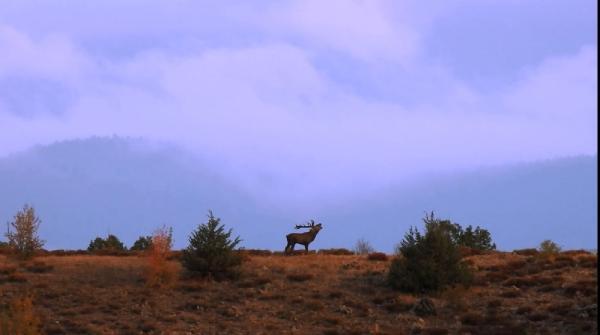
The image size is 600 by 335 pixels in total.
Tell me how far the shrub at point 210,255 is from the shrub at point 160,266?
795mm

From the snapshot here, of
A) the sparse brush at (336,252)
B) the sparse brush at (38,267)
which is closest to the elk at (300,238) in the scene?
the sparse brush at (336,252)

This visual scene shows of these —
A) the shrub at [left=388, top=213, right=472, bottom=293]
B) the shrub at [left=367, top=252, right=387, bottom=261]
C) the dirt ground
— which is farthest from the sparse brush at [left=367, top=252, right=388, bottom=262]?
the shrub at [left=388, top=213, right=472, bottom=293]

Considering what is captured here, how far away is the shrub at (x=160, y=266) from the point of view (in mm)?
29594

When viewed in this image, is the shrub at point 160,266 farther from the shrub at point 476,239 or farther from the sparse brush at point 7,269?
the shrub at point 476,239

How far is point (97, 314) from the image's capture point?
26516 mm

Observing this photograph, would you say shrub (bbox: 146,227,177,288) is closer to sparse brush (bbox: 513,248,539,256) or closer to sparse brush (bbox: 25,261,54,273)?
sparse brush (bbox: 25,261,54,273)

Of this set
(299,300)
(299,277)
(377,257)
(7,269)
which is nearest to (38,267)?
(7,269)

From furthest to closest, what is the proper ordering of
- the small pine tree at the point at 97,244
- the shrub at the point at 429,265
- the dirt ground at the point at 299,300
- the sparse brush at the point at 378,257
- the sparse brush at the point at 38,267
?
the small pine tree at the point at 97,244 → the sparse brush at the point at 378,257 → the sparse brush at the point at 38,267 → the shrub at the point at 429,265 → the dirt ground at the point at 299,300

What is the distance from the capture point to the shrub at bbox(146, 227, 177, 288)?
29.6 metres

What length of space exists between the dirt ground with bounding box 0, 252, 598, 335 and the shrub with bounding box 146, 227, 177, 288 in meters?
0.44

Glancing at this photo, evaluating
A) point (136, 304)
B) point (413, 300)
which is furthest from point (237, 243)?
point (413, 300)

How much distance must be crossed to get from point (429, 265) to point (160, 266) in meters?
9.75

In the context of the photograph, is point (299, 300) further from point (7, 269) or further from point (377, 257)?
point (7, 269)

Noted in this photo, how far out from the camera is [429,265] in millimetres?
29172
